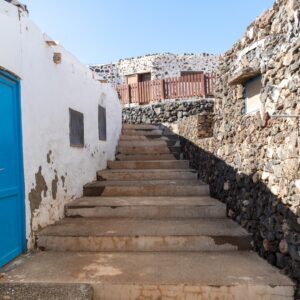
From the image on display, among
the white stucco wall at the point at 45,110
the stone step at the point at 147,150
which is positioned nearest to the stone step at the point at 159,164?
the stone step at the point at 147,150

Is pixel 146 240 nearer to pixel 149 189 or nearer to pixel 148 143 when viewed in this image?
pixel 149 189

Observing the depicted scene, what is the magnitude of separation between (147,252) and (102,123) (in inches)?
160

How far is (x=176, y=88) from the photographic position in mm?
11625

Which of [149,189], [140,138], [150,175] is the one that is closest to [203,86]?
[140,138]

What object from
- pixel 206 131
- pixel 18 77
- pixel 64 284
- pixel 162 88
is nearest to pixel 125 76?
pixel 162 88

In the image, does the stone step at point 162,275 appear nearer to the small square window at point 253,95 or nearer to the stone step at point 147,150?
the small square window at point 253,95

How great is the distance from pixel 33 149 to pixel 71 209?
1389 mm

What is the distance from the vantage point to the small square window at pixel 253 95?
138 inches

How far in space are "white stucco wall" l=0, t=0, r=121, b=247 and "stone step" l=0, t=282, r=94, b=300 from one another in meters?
0.87

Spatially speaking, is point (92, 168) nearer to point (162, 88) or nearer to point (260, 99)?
point (260, 99)

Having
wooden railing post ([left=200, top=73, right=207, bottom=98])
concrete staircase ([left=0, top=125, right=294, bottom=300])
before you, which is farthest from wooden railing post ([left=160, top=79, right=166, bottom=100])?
concrete staircase ([left=0, top=125, right=294, bottom=300])

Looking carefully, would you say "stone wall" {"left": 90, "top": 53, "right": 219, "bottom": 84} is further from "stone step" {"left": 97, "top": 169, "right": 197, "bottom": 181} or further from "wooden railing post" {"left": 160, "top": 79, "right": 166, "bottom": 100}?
"stone step" {"left": 97, "top": 169, "right": 197, "bottom": 181}

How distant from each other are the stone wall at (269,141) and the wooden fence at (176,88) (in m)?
7.13

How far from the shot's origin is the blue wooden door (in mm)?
2885
